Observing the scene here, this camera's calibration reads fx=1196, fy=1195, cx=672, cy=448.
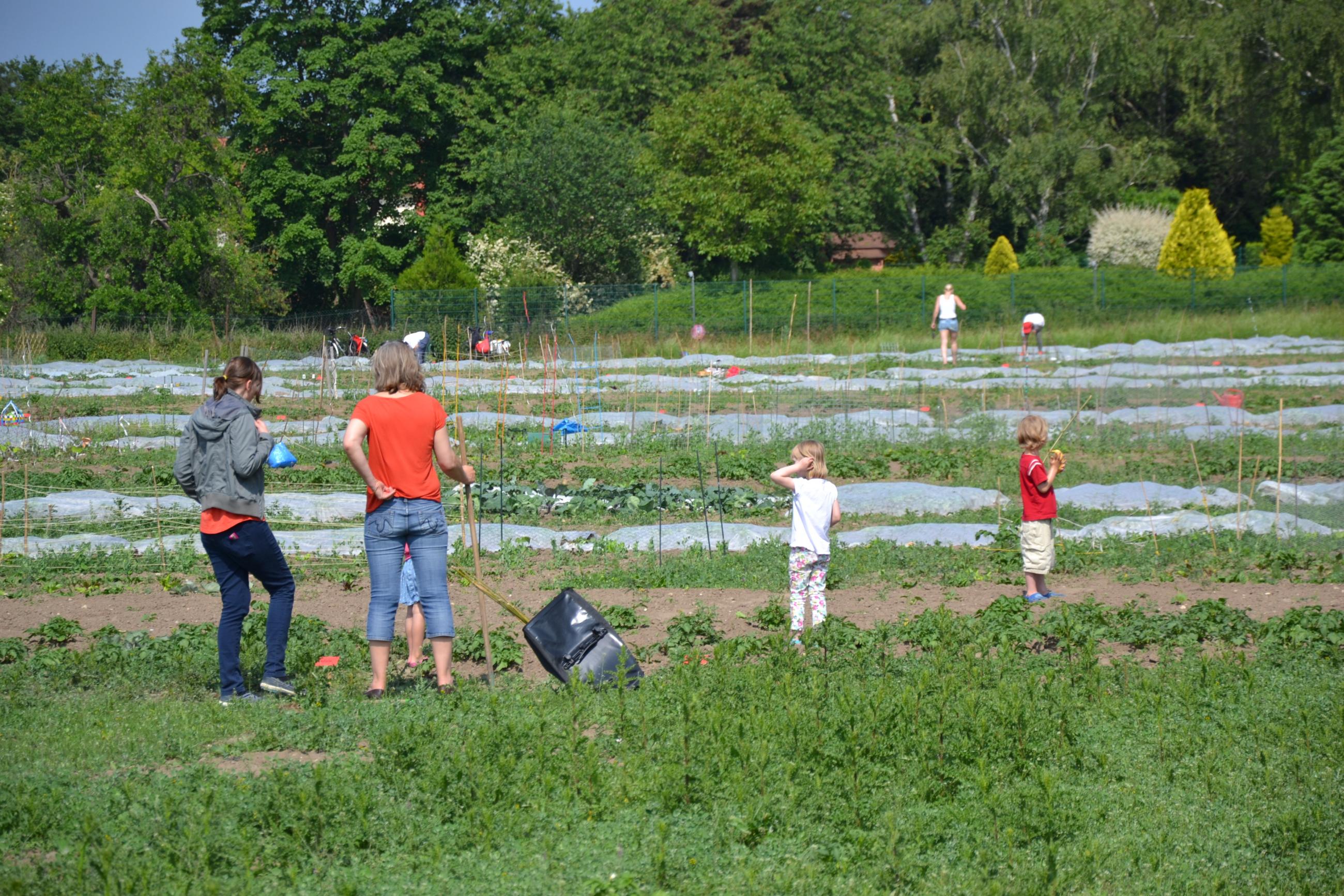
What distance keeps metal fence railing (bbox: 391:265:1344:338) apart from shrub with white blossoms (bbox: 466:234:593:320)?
0.08m

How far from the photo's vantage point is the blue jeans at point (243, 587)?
5.71 meters

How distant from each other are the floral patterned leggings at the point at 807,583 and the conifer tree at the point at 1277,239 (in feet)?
124

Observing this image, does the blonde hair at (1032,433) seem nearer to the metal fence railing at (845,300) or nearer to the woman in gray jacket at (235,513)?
the woman in gray jacket at (235,513)

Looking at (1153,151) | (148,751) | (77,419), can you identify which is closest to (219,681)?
(148,751)

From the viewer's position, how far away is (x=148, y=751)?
15.8 feet

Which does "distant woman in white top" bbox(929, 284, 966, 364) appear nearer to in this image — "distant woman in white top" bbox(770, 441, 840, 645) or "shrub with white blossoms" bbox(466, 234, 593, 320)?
"shrub with white blossoms" bbox(466, 234, 593, 320)

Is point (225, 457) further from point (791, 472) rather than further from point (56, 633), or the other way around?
point (791, 472)

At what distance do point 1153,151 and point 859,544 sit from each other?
38598 millimetres

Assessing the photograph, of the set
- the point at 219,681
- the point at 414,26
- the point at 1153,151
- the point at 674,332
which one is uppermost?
the point at 414,26

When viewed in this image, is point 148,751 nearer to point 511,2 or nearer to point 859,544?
point 859,544

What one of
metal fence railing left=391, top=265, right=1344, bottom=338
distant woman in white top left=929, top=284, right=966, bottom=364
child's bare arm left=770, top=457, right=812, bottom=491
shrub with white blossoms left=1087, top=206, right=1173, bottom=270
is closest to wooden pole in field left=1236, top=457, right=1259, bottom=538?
child's bare arm left=770, top=457, right=812, bottom=491

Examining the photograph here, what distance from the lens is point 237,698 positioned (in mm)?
5676

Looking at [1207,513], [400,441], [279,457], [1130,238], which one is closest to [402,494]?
[400,441]

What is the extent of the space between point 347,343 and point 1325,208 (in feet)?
98.5
